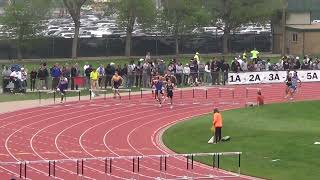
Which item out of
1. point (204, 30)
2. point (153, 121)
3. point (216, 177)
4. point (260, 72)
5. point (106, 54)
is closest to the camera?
point (216, 177)

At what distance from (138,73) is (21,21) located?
2419cm

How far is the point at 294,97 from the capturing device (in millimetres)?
40906

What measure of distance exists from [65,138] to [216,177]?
27.0 ft

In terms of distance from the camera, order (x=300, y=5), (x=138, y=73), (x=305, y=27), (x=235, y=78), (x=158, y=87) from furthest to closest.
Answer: (x=300, y=5) → (x=305, y=27) → (x=235, y=78) → (x=138, y=73) → (x=158, y=87)

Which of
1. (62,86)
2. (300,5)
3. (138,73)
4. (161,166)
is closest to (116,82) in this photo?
(62,86)

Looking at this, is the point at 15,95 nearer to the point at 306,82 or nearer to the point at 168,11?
the point at 306,82

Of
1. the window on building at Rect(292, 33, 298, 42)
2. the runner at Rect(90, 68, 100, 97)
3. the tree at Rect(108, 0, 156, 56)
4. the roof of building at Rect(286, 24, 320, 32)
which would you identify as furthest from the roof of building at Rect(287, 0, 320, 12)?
the runner at Rect(90, 68, 100, 97)

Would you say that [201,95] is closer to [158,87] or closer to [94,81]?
[158,87]

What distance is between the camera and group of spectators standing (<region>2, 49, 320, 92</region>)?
4112 centimetres

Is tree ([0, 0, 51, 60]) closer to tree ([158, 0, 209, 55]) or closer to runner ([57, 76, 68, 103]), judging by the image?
tree ([158, 0, 209, 55])

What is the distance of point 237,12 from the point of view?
227ft

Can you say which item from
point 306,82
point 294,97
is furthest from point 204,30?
point 294,97

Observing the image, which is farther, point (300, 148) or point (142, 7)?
point (142, 7)

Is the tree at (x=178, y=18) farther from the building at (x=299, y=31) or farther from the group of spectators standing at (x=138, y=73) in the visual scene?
the group of spectators standing at (x=138, y=73)
